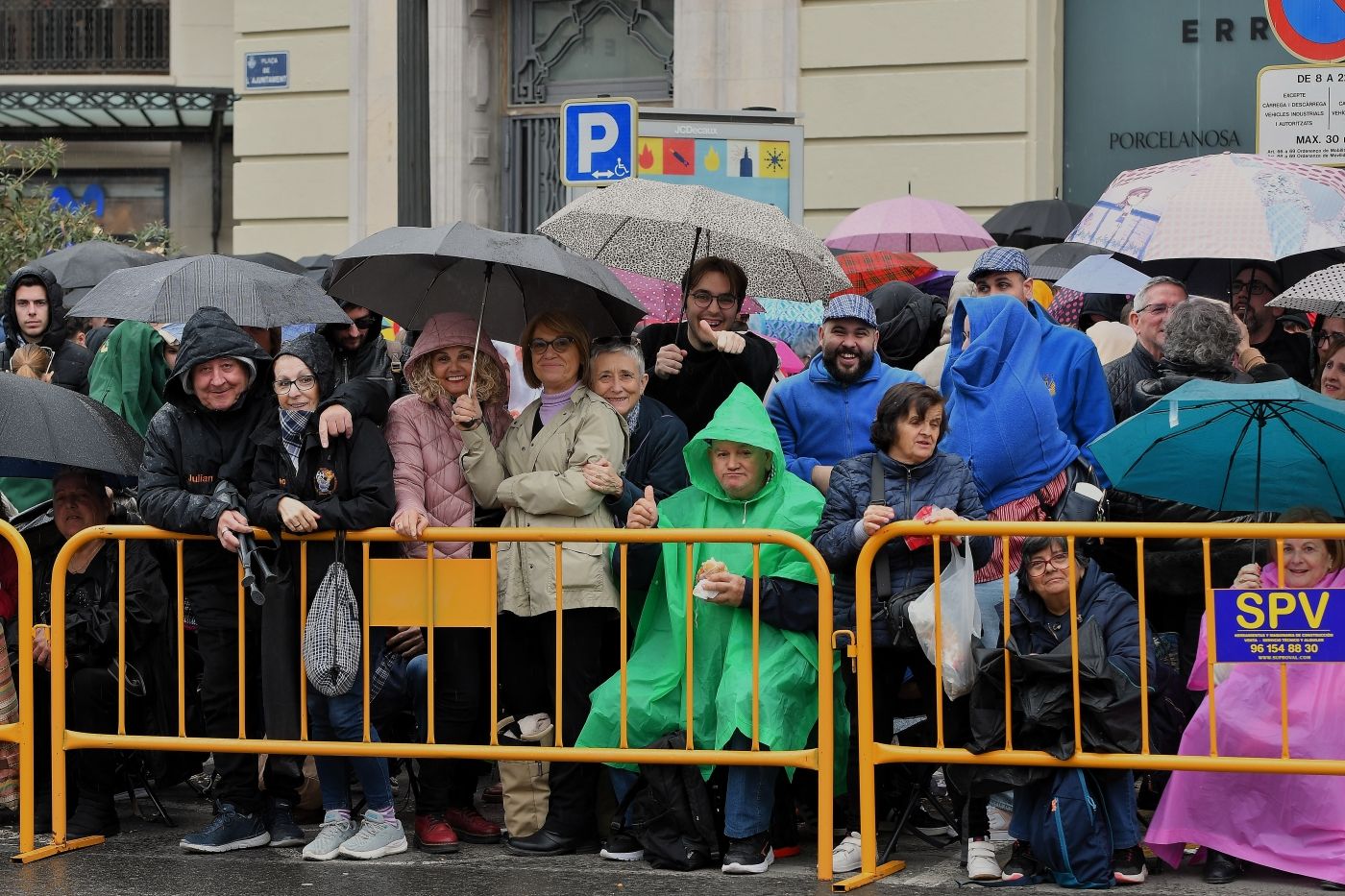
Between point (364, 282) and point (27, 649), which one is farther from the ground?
point (364, 282)

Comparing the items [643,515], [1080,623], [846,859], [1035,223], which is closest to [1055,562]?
[1080,623]

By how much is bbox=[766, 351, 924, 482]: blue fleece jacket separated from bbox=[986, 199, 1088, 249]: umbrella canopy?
5.58 m

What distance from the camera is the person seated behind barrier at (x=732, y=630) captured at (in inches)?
271

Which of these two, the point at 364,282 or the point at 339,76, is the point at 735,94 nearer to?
the point at 339,76

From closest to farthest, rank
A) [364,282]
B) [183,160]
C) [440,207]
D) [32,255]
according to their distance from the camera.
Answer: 1. [364,282]
2. [32,255]
3. [440,207]
4. [183,160]

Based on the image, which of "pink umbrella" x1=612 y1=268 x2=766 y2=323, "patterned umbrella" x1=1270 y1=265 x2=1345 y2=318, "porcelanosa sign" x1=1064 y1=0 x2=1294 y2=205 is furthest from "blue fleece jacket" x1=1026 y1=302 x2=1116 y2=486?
"porcelanosa sign" x1=1064 y1=0 x2=1294 y2=205

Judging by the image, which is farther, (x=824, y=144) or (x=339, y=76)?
(x=339, y=76)

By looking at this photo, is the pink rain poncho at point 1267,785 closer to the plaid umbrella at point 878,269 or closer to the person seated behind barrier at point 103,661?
the person seated behind barrier at point 103,661

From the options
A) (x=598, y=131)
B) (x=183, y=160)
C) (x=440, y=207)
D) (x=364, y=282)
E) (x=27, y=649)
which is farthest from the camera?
(x=183, y=160)

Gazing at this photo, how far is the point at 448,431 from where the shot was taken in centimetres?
747

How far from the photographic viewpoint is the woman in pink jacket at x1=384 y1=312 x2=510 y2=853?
23.7ft

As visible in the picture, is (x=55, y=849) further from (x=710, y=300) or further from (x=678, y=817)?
(x=710, y=300)

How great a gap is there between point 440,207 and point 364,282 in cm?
824

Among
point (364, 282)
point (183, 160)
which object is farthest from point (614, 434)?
point (183, 160)
